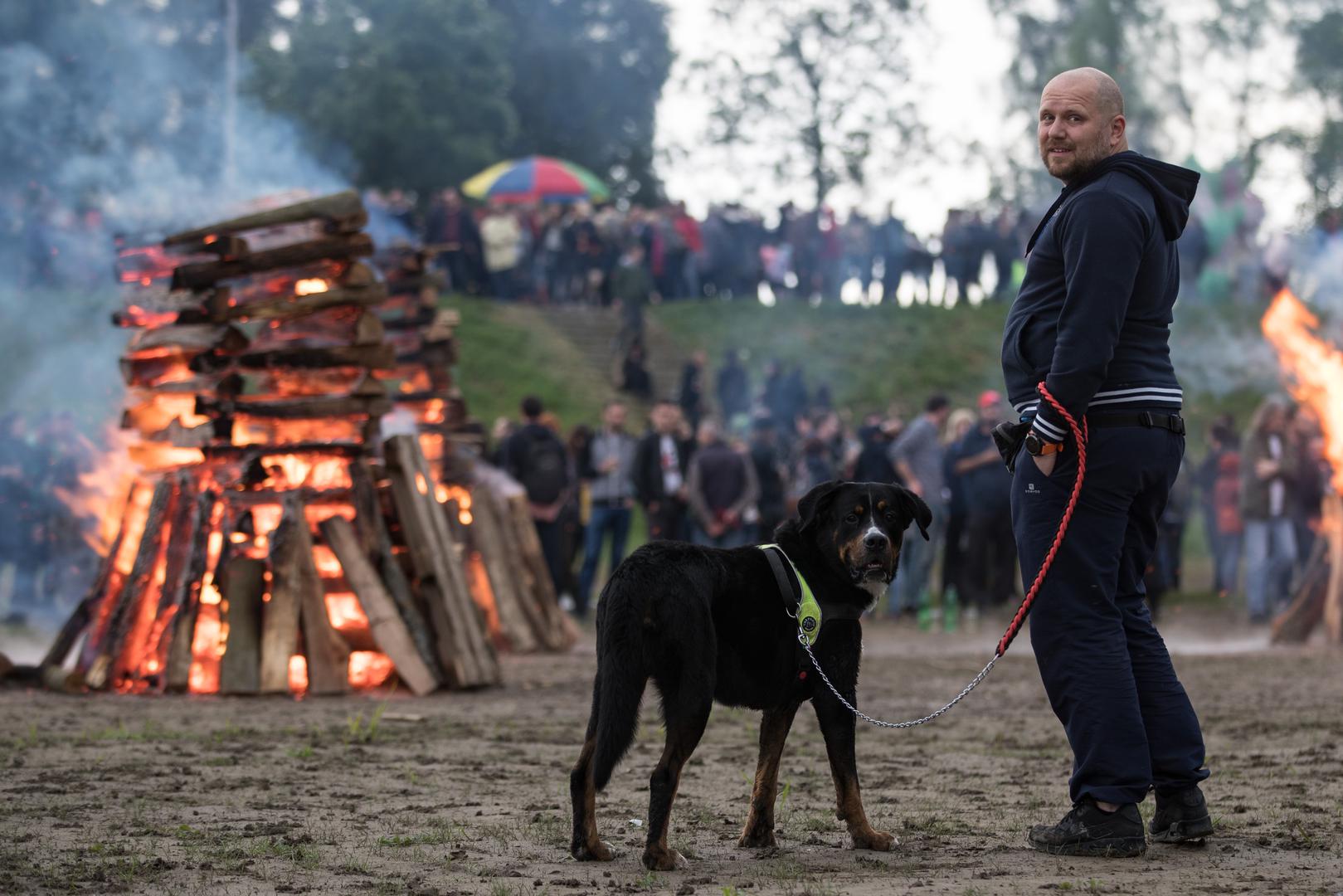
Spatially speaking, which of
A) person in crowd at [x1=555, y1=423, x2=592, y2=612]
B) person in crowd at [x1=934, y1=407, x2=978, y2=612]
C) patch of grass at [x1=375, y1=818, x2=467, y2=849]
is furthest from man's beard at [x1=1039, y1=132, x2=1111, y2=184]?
person in crowd at [x1=555, y1=423, x2=592, y2=612]

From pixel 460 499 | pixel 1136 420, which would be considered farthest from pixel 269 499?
pixel 1136 420

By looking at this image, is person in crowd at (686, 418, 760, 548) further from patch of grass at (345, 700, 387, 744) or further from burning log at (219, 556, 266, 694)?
patch of grass at (345, 700, 387, 744)

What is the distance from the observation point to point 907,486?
16766 mm

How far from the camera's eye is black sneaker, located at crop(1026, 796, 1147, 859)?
204 inches

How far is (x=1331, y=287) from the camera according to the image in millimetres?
26781

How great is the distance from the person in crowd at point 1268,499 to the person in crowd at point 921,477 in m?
3.11

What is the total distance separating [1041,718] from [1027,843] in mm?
4096

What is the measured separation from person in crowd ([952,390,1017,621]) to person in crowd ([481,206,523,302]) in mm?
16463

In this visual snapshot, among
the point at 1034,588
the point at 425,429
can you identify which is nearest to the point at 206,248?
the point at 425,429

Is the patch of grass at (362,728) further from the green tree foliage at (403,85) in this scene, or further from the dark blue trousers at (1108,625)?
the green tree foliage at (403,85)

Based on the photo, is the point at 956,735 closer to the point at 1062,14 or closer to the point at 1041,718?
the point at 1041,718

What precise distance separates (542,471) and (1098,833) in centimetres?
1230

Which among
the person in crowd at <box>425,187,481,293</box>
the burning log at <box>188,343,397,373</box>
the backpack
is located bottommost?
the backpack

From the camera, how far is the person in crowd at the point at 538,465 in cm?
→ 1708
